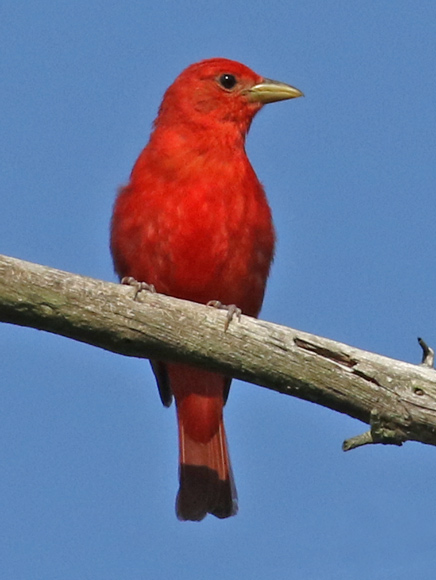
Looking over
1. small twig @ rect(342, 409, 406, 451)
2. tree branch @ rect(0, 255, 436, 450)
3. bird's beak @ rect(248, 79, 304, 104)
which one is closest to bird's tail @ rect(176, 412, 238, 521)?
tree branch @ rect(0, 255, 436, 450)

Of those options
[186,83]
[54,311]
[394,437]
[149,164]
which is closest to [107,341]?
[54,311]

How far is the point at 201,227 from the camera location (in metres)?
5.79

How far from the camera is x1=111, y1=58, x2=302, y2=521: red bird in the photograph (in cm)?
582

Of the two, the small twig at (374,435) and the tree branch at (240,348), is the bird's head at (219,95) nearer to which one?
the tree branch at (240,348)

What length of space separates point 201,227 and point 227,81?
4.73 feet

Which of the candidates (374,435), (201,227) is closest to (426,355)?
(374,435)

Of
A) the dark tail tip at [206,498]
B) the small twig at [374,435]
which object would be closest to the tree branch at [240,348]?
the small twig at [374,435]

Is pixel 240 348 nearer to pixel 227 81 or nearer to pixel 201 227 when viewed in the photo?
A: pixel 201 227

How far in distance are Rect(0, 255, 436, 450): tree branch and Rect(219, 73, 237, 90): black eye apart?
104 inches

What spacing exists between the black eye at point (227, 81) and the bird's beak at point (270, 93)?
128 mm

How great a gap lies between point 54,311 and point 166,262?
63.0 inches

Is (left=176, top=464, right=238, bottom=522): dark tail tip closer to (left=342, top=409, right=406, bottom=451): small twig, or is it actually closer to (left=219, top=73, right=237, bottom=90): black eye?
(left=342, top=409, right=406, bottom=451): small twig

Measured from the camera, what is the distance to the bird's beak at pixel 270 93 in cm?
672

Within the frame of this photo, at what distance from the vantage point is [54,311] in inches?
169
